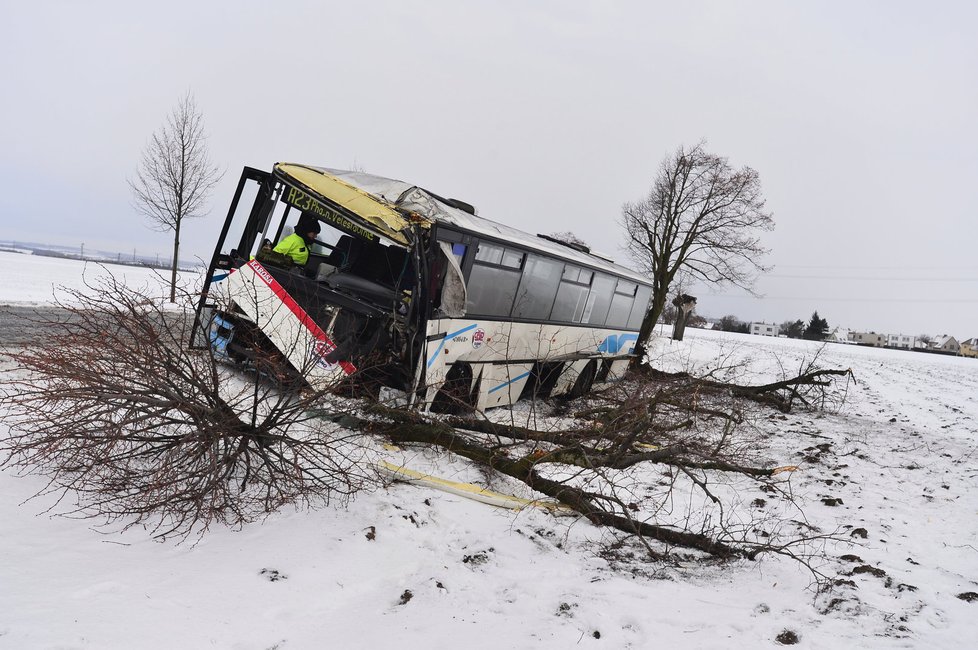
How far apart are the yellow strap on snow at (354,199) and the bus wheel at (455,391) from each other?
7.62 ft

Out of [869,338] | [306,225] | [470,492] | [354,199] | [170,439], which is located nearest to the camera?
[170,439]

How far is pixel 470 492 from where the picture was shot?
5.75 m

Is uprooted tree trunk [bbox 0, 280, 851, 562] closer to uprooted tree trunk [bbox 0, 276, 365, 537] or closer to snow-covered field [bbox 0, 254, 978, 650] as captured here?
uprooted tree trunk [bbox 0, 276, 365, 537]

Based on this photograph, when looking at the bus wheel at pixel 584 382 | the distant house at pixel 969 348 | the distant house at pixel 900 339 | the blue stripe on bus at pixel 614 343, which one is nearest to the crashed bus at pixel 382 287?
the bus wheel at pixel 584 382

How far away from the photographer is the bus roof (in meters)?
7.30

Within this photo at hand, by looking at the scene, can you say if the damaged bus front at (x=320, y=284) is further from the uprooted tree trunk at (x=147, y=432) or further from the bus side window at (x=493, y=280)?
the uprooted tree trunk at (x=147, y=432)

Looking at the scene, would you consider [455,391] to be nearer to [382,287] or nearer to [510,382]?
[510,382]

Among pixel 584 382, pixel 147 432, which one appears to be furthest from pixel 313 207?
pixel 584 382

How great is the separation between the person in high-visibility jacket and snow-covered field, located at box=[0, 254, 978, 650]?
3.84 m

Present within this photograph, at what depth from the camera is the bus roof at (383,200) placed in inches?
287

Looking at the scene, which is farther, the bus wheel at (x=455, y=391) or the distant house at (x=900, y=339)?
the distant house at (x=900, y=339)

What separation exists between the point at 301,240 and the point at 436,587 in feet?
17.5

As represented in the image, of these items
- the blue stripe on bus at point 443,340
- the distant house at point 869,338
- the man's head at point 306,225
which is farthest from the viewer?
the distant house at point 869,338

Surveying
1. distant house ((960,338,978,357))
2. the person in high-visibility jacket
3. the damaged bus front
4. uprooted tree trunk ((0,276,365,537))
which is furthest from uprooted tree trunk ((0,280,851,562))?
distant house ((960,338,978,357))
